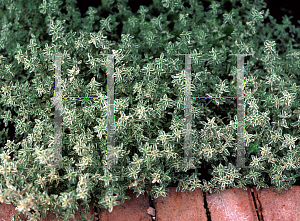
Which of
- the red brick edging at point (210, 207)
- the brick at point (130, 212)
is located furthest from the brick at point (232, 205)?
the brick at point (130, 212)

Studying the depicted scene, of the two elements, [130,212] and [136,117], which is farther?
[136,117]

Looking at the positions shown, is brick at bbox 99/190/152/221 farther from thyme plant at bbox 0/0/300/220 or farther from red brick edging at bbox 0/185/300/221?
thyme plant at bbox 0/0/300/220

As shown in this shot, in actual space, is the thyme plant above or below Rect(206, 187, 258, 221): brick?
above

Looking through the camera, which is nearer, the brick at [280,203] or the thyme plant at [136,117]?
the thyme plant at [136,117]

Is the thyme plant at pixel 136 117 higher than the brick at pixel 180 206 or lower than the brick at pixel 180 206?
higher

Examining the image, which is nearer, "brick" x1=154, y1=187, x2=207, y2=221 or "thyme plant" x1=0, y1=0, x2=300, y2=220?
"thyme plant" x1=0, y1=0, x2=300, y2=220

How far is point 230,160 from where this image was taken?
255 centimetres


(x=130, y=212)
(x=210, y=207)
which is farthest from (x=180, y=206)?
(x=130, y=212)

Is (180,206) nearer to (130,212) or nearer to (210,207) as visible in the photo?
(210,207)

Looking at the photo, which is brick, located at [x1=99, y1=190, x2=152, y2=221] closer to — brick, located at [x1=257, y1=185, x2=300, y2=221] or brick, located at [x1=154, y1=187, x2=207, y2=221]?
brick, located at [x1=154, y1=187, x2=207, y2=221]

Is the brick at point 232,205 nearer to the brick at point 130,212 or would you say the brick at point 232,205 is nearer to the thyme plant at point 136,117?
the thyme plant at point 136,117

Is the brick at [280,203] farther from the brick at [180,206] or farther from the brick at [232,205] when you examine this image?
the brick at [180,206]

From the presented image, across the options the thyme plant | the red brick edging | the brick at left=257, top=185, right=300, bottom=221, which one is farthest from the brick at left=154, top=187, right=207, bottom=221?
the brick at left=257, top=185, right=300, bottom=221

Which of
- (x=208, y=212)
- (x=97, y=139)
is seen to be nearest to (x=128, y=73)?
(x=97, y=139)
